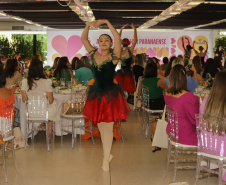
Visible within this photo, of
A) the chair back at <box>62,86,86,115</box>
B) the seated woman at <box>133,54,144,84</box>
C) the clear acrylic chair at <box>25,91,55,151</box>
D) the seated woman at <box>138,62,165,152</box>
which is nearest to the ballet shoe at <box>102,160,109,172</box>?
the clear acrylic chair at <box>25,91,55,151</box>

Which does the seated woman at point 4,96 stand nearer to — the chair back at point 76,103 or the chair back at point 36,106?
the chair back at point 36,106

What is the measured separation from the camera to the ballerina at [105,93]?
189 inches

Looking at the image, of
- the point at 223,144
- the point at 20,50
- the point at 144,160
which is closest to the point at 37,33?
the point at 20,50

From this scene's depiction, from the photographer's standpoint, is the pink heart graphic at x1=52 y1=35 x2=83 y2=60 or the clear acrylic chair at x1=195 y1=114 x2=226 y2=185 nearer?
the clear acrylic chair at x1=195 y1=114 x2=226 y2=185

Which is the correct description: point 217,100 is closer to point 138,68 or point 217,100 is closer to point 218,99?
point 218,99

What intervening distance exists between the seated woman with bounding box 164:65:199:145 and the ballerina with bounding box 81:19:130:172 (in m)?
0.71

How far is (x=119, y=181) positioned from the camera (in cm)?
459

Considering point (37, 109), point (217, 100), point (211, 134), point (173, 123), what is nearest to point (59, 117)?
point (37, 109)

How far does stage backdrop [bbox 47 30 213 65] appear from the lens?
19.9 metres

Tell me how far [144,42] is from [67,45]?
4016 millimetres

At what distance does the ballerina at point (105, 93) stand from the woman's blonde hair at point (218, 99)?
4.86 ft

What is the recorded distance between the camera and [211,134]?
12.3 feet

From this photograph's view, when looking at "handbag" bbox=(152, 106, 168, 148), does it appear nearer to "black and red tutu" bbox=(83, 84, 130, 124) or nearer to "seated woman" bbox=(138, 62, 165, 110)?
"black and red tutu" bbox=(83, 84, 130, 124)

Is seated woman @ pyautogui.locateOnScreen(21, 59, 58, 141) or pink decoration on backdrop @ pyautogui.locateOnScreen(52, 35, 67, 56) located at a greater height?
pink decoration on backdrop @ pyautogui.locateOnScreen(52, 35, 67, 56)
